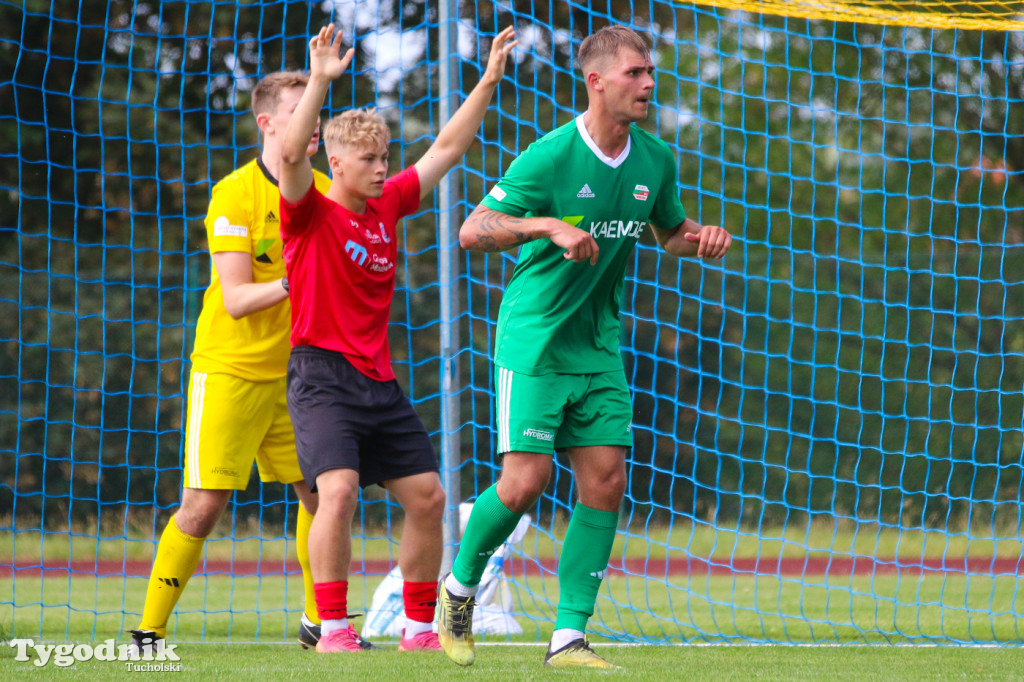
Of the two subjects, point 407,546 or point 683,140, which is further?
point 683,140

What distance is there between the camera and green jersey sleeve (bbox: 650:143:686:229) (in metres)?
3.84

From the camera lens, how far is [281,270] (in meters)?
4.44

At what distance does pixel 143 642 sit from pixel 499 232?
79.3 inches

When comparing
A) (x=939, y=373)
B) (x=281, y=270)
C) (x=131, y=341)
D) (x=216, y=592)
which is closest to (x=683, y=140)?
(x=939, y=373)

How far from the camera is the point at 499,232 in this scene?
11.4ft

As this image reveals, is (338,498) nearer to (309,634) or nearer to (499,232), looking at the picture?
(309,634)

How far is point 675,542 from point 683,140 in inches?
288

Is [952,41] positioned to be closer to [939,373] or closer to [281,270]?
[939,373]

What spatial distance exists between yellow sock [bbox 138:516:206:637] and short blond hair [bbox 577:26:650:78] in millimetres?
2170

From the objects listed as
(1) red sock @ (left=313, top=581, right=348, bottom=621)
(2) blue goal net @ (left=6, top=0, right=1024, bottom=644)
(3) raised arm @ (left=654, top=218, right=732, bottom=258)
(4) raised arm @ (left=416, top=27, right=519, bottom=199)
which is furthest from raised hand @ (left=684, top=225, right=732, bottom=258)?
(2) blue goal net @ (left=6, top=0, right=1024, bottom=644)

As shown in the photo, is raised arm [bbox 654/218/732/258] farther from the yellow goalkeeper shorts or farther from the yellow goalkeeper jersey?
the yellow goalkeeper shorts

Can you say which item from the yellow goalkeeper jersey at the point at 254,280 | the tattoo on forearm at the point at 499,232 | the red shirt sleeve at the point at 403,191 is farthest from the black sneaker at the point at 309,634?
the tattoo on forearm at the point at 499,232

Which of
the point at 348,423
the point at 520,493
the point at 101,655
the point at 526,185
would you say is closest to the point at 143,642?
the point at 101,655

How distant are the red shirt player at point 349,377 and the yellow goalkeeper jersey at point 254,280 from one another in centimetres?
26
